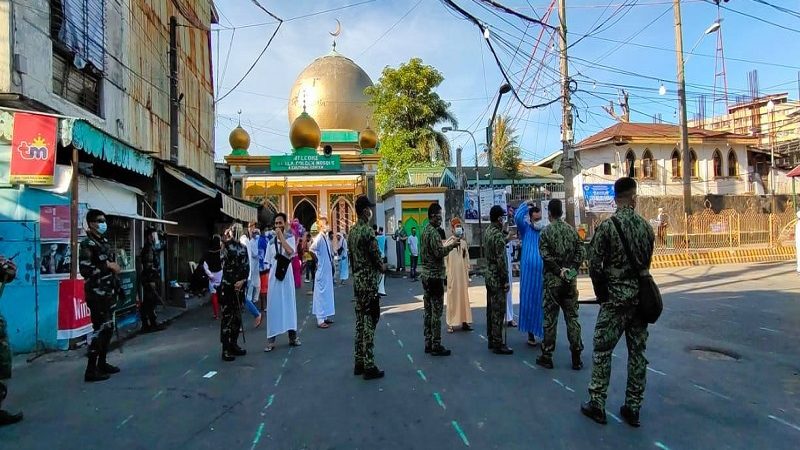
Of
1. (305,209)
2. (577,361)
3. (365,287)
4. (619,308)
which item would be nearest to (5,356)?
(365,287)

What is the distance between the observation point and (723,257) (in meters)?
19.3

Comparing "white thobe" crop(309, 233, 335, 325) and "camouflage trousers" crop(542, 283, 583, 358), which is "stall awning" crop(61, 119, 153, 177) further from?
"camouflage trousers" crop(542, 283, 583, 358)

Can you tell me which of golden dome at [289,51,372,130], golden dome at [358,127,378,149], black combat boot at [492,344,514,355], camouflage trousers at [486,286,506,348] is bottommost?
black combat boot at [492,344,514,355]

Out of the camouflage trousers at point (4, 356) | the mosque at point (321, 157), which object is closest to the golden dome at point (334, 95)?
the mosque at point (321, 157)

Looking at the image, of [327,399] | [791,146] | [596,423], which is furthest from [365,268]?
[791,146]

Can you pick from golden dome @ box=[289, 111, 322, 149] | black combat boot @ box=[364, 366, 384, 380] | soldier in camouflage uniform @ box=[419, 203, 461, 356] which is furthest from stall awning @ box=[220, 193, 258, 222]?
black combat boot @ box=[364, 366, 384, 380]

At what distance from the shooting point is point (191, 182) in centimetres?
1214

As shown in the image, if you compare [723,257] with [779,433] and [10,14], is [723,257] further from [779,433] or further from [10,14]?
[10,14]

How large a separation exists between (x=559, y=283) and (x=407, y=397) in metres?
2.11

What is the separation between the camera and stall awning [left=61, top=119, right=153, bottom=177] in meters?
6.63

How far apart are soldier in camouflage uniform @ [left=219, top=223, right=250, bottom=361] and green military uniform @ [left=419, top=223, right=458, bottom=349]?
7.88ft

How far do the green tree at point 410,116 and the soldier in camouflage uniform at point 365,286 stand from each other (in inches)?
828

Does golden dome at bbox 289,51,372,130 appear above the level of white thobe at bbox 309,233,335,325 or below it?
above

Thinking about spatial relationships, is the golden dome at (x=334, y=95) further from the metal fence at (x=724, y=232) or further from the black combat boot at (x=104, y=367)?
the black combat boot at (x=104, y=367)
